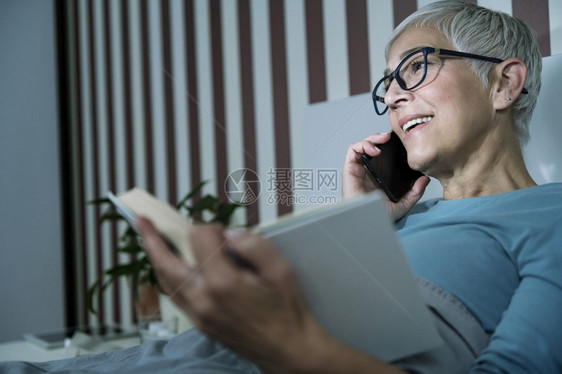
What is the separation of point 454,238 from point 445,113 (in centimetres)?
25

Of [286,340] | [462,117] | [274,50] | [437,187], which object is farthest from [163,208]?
[274,50]

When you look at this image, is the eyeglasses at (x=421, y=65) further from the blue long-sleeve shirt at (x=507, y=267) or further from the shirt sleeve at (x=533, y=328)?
the shirt sleeve at (x=533, y=328)

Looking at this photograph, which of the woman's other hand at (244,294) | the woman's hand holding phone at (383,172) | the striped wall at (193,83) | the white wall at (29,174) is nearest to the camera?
the woman's other hand at (244,294)

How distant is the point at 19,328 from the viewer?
2.19 metres

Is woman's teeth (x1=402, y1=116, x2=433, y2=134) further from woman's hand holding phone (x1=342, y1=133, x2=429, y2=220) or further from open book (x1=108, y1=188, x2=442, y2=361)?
open book (x1=108, y1=188, x2=442, y2=361)

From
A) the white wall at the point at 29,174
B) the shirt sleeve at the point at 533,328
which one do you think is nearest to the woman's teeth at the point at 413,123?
the shirt sleeve at the point at 533,328

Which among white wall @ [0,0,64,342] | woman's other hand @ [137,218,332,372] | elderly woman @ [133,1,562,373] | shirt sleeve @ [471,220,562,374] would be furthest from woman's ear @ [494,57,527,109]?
white wall @ [0,0,64,342]

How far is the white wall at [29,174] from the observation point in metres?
2.18

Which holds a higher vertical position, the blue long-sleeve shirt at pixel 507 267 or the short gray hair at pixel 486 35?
the short gray hair at pixel 486 35

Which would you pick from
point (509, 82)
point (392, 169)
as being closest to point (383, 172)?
point (392, 169)

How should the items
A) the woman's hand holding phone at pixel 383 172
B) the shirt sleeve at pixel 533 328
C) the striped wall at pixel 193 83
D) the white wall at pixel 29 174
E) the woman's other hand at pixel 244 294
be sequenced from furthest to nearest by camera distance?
the white wall at pixel 29 174, the striped wall at pixel 193 83, the woman's hand holding phone at pixel 383 172, the shirt sleeve at pixel 533 328, the woman's other hand at pixel 244 294

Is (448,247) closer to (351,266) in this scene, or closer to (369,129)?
(351,266)

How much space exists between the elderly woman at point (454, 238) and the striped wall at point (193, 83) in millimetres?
243

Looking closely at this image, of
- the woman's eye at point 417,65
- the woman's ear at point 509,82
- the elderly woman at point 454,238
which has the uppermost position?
the woman's eye at point 417,65
